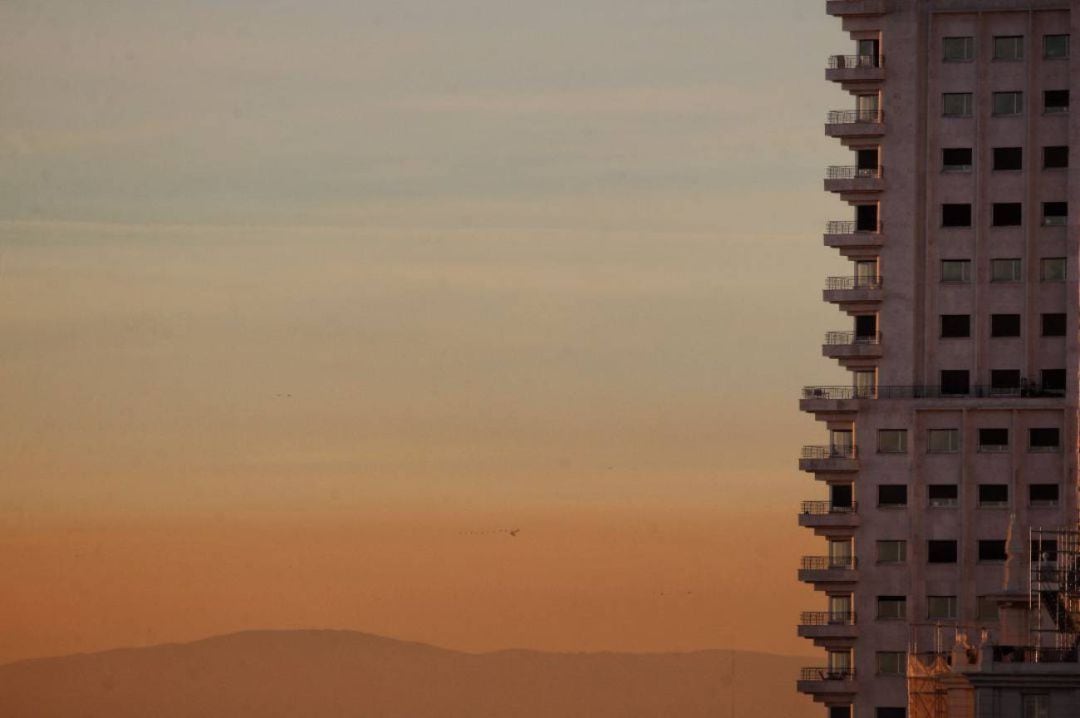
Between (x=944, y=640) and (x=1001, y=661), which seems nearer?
(x=1001, y=661)

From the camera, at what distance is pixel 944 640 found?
197 m

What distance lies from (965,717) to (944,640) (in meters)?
44.9

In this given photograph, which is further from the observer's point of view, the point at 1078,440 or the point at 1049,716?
the point at 1078,440

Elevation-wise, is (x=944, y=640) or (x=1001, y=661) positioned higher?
(x=944, y=640)

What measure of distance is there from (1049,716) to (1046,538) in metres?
46.6

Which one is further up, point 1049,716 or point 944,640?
point 944,640

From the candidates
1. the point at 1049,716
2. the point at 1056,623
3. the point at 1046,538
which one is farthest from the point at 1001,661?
the point at 1046,538

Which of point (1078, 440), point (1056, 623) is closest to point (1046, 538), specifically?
point (1078, 440)

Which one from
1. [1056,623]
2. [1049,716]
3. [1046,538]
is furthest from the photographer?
[1046,538]

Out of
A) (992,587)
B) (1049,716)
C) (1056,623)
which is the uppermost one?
(992,587)

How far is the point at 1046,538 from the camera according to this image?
193 m

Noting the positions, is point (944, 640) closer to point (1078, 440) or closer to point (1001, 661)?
point (1078, 440)

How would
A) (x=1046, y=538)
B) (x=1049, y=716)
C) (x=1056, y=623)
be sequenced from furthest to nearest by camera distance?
(x=1046, y=538) < (x=1056, y=623) < (x=1049, y=716)

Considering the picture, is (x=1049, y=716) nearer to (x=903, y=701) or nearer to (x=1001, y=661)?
(x=1001, y=661)
